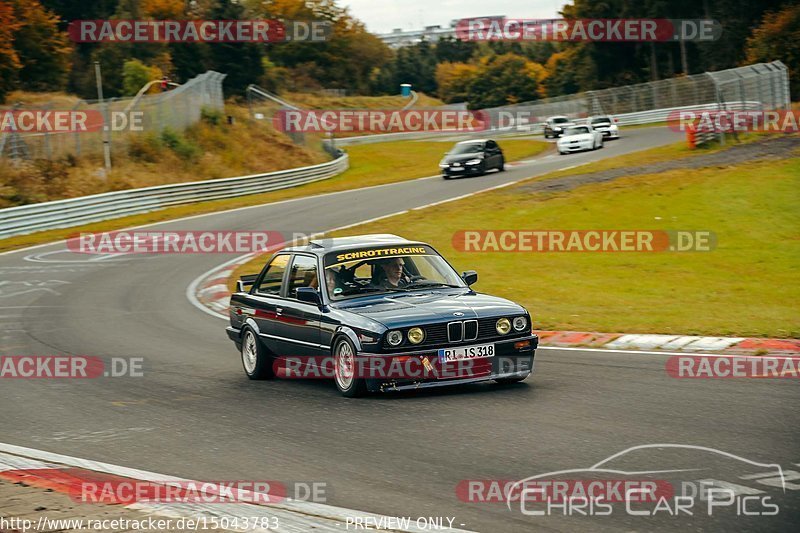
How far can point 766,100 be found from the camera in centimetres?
4322

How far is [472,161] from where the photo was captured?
123 ft

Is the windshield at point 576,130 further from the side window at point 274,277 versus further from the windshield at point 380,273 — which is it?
the windshield at point 380,273

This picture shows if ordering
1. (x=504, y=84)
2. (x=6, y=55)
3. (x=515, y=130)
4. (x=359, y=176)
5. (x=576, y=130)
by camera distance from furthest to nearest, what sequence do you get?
(x=504, y=84) → (x=515, y=130) → (x=6, y=55) → (x=359, y=176) → (x=576, y=130)

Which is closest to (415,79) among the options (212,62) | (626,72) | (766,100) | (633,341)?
(626,72)

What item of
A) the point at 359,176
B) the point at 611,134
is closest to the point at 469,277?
the point at 359,176

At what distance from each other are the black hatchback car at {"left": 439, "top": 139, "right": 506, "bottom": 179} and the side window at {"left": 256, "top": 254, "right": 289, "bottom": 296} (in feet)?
87.2

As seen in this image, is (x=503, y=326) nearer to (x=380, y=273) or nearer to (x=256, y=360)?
(x=380, y=273)

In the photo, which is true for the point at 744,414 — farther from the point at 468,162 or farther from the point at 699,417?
the point at 468,162

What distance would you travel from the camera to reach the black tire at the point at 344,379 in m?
8.95

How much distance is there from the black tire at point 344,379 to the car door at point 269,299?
1.31 meters

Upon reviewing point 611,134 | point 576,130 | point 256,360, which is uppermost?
point 576,130

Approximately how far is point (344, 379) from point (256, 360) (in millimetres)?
1893

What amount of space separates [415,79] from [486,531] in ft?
416

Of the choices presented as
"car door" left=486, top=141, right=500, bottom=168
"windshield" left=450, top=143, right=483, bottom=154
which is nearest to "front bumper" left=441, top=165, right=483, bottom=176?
"car door" left=486, top=141, right=500, bottom=168
